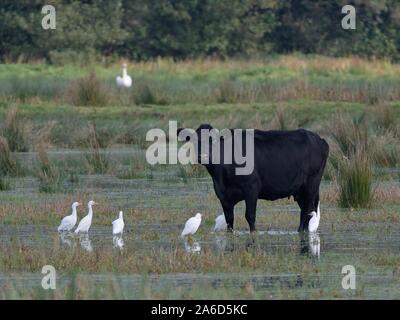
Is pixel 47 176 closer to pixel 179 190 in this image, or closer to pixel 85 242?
pixel 179 190

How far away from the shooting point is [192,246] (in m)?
14.3

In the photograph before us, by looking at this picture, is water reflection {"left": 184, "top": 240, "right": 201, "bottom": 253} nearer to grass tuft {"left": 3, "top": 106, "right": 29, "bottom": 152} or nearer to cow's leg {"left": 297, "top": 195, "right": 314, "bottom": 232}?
cow's leg {"left": 297, "top": 195, "right": 314, "bottom": 232}

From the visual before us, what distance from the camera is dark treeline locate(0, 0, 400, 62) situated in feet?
149

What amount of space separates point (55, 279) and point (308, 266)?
7.78 feet

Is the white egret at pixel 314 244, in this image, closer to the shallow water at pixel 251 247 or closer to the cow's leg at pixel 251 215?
the shallow water at pixel 251 247

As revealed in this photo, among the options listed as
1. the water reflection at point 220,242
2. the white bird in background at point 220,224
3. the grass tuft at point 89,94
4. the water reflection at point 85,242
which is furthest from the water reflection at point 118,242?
the grass tuft at point 89,94

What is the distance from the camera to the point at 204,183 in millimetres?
20359

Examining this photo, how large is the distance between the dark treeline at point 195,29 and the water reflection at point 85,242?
29.1 meters

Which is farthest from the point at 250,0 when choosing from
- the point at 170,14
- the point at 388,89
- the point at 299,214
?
the point at 299,214

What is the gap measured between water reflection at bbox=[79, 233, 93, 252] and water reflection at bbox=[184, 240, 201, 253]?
969 mm

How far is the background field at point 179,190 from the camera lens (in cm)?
1227

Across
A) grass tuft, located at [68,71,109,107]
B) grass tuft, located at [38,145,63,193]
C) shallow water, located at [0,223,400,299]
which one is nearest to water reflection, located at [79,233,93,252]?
shallow water, located at [0,223,400,299]

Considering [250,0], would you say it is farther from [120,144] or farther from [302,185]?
[302,185]
